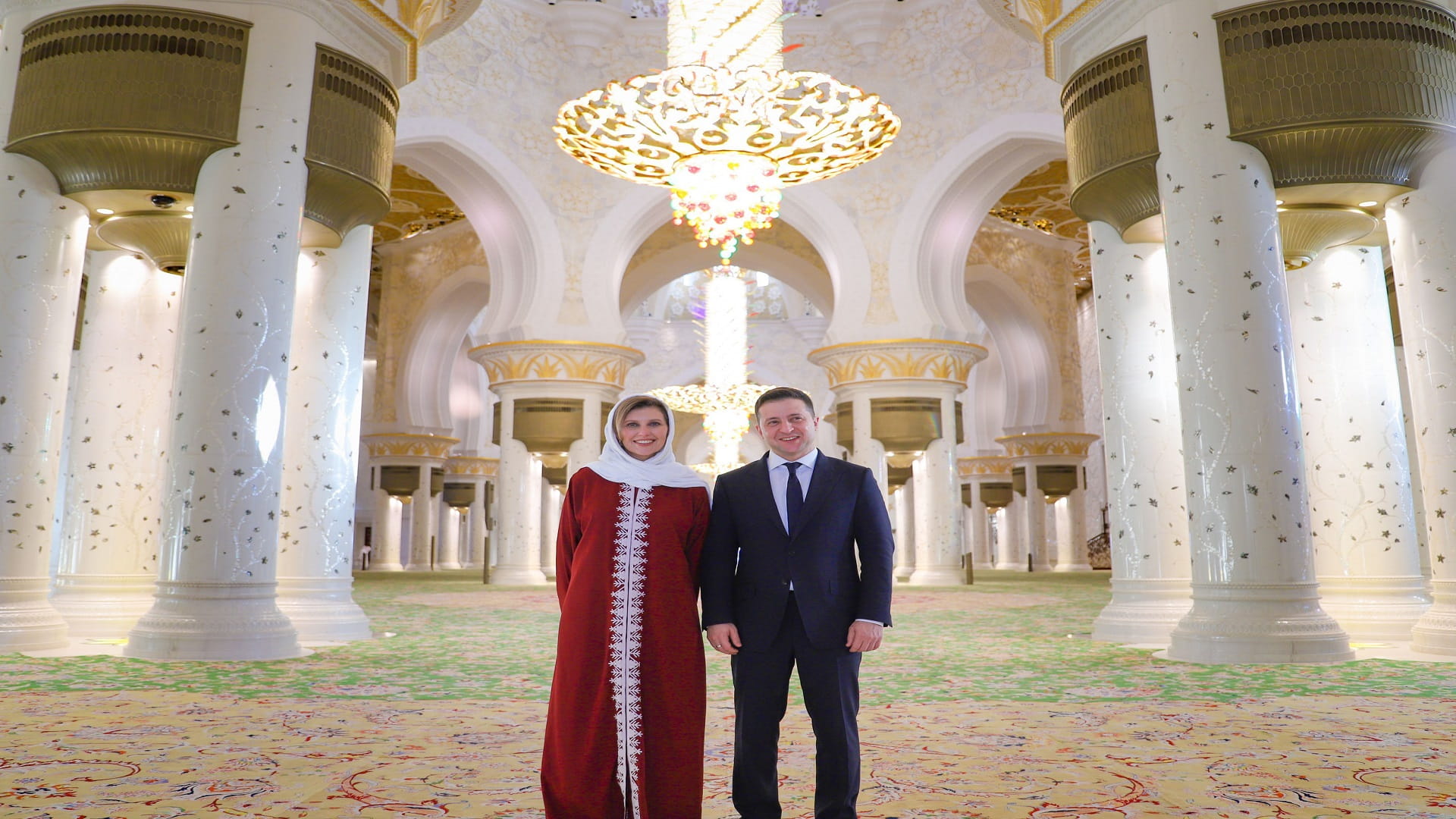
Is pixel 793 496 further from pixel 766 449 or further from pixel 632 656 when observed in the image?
pixel 766 449

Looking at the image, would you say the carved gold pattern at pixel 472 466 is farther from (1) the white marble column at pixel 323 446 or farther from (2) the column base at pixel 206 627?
(2) the column base at pixel 206 627

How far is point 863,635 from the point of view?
5.73 feet

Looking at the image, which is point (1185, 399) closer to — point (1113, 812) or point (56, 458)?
point (1113, 812)

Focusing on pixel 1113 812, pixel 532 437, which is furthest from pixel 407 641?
pixel 532 437

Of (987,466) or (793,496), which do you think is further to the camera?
(987,466)

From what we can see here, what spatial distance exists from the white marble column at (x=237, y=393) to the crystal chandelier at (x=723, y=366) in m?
8.97

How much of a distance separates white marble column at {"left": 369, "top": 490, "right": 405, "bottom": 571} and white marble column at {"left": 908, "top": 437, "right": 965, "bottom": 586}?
9218 millimetres

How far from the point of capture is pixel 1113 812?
5.79ft

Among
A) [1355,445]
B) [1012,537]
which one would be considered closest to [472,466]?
[1012,537]

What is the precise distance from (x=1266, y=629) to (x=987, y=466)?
14045mm

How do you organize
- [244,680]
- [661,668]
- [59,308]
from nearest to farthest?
Answer: [661,668]
[244,680]
[59,308]

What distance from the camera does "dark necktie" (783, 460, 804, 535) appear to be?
71.8 inches

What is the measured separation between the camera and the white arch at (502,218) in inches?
415

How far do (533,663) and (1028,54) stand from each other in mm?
8837
